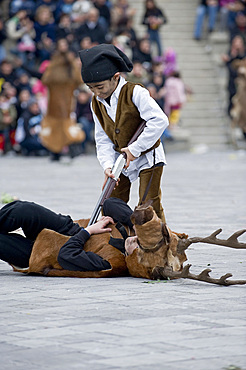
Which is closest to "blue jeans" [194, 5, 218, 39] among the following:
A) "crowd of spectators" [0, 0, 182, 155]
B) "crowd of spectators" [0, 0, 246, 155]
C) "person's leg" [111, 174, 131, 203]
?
"crowd of spectators" [0, 0, 246, 155]

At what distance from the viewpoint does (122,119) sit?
662 centimetres

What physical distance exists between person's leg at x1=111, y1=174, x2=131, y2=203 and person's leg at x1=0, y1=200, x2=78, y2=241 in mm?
672

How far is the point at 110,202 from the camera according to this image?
6.19 meters

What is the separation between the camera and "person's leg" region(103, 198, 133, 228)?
612 centimetres

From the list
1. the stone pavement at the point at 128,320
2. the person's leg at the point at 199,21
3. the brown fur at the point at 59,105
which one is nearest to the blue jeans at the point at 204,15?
the person's leg at the point at 199,21

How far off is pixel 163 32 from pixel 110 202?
19.4m

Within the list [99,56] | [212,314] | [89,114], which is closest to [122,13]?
[89,114]

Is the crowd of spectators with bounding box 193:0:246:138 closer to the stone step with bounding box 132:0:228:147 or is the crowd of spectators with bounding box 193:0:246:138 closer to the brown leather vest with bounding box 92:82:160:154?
the stone step with bounding box 132:0:228:147

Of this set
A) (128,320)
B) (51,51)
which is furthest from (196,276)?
(51,51)

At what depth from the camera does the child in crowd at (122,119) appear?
636 centimetres

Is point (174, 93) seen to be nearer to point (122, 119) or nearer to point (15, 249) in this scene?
point (122, 119)

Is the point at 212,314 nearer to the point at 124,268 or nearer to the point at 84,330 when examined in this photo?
the point at 84,330

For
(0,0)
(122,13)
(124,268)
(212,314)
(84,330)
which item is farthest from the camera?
(0,0)

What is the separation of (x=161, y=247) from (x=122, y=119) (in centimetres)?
128
